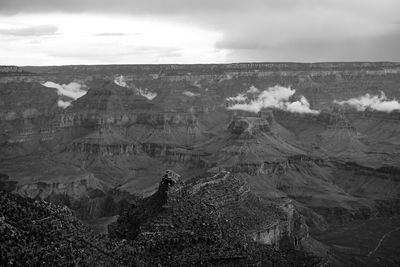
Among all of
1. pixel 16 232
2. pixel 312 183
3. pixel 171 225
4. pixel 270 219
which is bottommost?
pixel 312 183

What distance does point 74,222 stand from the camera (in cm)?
7269

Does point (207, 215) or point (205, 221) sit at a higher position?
point (207, 215)

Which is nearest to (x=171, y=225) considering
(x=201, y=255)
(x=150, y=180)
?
(x=201, y=255)

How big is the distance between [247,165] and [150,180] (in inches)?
→ 1033

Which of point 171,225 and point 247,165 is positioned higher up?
point 171,225

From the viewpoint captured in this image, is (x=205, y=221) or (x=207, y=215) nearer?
(x=205, y=221)

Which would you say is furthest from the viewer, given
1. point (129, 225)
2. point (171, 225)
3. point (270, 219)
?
point (270, 219)

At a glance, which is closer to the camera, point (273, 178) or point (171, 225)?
point (171, 225)

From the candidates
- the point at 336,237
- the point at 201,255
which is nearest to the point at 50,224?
the point at 201,255

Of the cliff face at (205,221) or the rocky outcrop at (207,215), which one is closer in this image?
the cliff face at (205,221)

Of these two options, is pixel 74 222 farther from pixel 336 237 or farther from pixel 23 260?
pixel 336 237

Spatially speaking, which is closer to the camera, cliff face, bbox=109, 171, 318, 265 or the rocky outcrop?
cliff face, bbox=109, 171, 318, 265

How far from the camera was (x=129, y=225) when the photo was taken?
9394 cm

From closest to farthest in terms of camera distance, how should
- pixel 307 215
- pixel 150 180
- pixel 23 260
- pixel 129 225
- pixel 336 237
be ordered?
pixel 23 260 < pixel 129 225 < pixel 336 237 < pixel 307 215 < pixel 150 180
